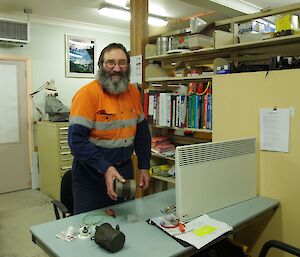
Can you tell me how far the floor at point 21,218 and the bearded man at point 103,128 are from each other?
1.36 m

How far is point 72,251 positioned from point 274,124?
131 cm

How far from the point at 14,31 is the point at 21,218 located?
2.51 m

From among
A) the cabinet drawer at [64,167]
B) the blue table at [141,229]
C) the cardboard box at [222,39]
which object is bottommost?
the cabinet drawer at [64,167]

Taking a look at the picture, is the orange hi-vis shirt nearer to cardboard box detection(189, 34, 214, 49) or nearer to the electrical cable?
the electrical cable

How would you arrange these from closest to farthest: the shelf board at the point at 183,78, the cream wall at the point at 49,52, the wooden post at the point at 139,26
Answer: the shelf board at the point at 183,78 → the wooden post at the point at 139,26 → the cream wall at the point at 49,52

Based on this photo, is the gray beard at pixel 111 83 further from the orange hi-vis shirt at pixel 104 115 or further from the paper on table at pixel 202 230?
the paper on table at pixel 202 230

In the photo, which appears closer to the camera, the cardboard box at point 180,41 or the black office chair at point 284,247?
the black office chair at point 284,247

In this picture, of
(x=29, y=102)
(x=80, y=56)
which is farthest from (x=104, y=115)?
(x=80, y=56)

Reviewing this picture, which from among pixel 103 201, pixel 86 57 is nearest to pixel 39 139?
pixel 86 57

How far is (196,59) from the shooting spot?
2924 mm

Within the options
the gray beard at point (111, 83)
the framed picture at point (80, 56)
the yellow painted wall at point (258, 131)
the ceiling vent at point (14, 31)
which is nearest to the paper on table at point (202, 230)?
the yellow painted wall at point (258, 131)

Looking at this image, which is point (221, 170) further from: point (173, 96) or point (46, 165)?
point (46, 165)

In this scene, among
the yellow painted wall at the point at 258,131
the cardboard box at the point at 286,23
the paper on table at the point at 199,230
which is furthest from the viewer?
the cardboard box at the point at 286,23

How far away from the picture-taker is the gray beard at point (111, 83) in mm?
1779
